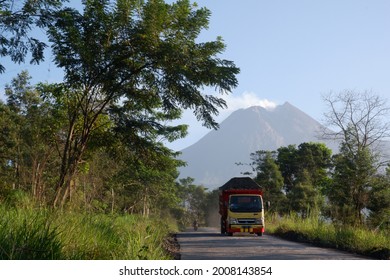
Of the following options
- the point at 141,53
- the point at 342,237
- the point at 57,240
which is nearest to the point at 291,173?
the point at 342,237

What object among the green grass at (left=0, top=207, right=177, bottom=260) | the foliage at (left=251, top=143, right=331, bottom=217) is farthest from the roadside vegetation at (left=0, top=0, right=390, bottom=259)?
the foliage at (left=251, top=143, right=331, bottom=217)

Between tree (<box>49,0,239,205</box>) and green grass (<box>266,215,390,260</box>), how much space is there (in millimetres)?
5515

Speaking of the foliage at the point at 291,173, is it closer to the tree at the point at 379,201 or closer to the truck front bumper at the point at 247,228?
the truck front bumper at the point at 247,228

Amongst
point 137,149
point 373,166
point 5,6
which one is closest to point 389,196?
point 373,166

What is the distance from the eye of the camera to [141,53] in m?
14.2

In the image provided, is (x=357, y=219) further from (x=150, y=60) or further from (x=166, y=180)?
(x=166, y=180)

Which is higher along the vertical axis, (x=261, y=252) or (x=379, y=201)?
(x=379, y=201)

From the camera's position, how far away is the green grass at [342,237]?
42.3ft

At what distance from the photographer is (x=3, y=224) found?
6.72 meters

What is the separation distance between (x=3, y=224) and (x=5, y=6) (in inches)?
301

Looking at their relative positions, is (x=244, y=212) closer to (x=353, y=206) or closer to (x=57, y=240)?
(x=353, y=206)

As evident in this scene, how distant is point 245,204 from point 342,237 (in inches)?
364

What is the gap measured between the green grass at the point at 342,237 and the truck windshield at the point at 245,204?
6.76ft

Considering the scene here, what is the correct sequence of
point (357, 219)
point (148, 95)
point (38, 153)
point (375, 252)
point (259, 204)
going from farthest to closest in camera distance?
point (38, 153), point (259, 204), point (357, 219), point (148, 95), point (375, 252)
